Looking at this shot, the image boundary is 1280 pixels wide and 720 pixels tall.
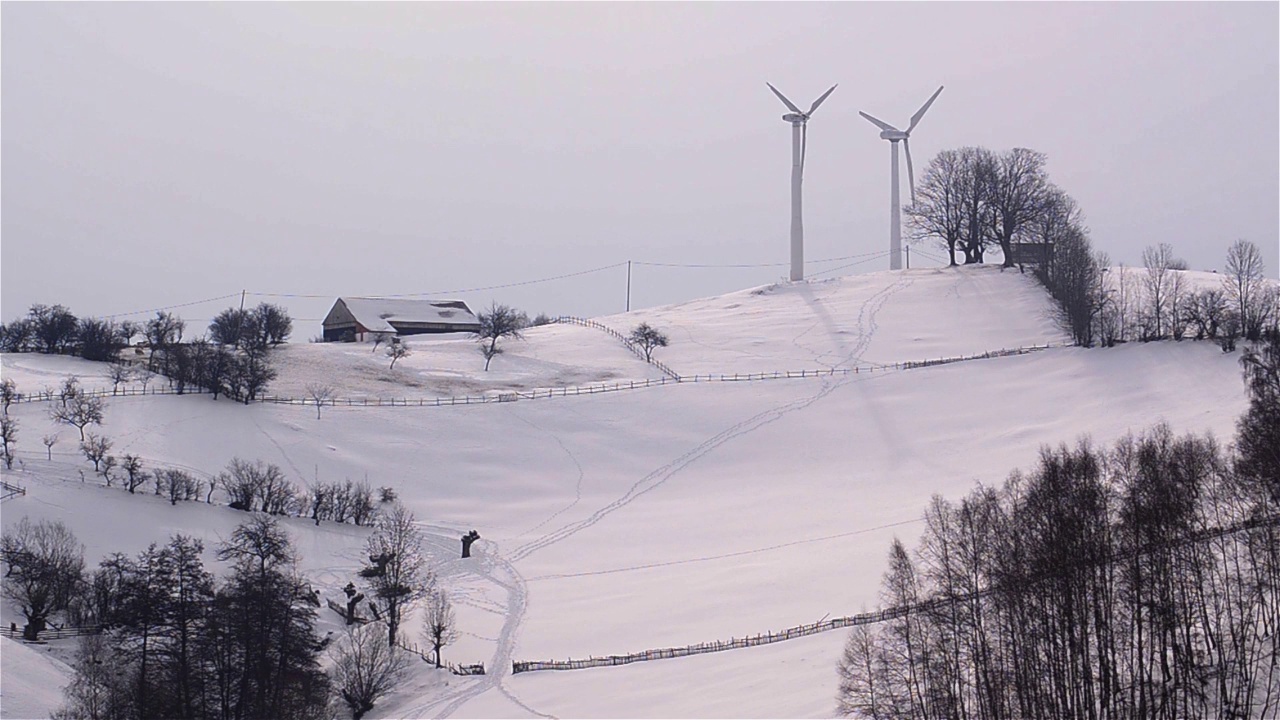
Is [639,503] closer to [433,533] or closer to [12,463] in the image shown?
[433,533]

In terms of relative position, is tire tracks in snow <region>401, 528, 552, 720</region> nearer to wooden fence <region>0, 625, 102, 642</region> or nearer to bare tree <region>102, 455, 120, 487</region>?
wooden fence <region>0, 625, 102, 642</region>

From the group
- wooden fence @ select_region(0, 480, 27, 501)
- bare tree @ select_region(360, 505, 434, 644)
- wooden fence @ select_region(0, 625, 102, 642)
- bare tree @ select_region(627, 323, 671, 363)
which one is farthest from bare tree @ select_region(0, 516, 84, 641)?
bare tree @ select_region(627, 323, 671, 363)

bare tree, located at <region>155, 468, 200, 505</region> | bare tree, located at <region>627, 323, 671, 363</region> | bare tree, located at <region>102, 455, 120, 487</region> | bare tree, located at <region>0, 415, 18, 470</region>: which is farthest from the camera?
bare tree, located at <region>627, 323, 671, 363</region>

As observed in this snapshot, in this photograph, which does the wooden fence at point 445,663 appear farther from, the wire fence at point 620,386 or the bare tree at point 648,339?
the bare tree at point 648,339

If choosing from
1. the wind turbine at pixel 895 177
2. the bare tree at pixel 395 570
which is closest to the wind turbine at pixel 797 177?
the wind turbine at pixel 895 177

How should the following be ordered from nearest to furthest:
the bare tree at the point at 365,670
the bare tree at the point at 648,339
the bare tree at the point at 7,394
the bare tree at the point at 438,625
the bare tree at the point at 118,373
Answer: the bare tree at the point at 365,670 < the bare tree at the point at 438,625 < the bare tree at the point at 7,394 < the bare tree at the point at 118,373 < the bare tree at the point at 648,339

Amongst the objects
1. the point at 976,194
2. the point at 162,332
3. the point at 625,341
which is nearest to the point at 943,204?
the point at 976,194

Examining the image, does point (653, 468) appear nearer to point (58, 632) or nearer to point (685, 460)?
point (685, 460)
